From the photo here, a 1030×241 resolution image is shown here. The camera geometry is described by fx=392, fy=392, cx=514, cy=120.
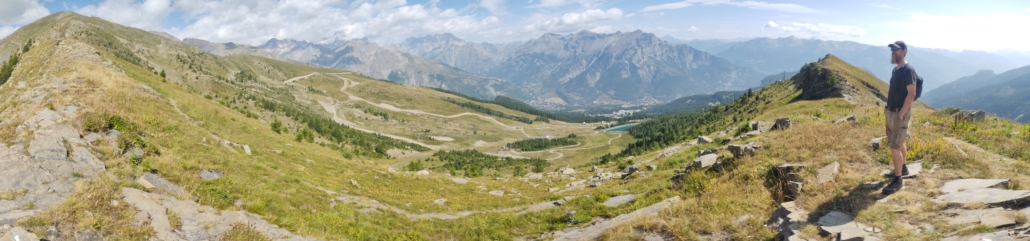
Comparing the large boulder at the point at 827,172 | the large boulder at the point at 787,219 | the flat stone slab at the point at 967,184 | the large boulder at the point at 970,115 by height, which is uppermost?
the large boulder at the point at 970,115

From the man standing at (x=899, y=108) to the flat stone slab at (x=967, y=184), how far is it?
93cm

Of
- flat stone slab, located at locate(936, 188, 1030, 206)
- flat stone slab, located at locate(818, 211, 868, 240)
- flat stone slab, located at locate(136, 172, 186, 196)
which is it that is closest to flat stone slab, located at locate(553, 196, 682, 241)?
flat stone slab, located at locate(818, 211, 868, 240)

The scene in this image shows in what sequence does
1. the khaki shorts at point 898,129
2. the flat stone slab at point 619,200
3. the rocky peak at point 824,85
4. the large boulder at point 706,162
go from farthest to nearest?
the rocky peak at point 824,85 → the large boulder at point 706,162 → the flat stone slab at point 619,200 → the khaki shorts at point 898,129

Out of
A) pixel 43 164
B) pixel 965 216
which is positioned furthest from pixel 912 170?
pixel 43 164

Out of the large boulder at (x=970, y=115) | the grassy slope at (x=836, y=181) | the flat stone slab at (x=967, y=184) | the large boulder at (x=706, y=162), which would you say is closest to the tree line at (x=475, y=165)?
the large boulder at (x=706, y=162)

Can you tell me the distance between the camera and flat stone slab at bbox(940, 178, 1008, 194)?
408 inches

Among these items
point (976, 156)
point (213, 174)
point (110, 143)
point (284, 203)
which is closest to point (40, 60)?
point (110, 143)

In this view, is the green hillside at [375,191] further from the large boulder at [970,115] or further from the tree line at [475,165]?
the tree line at [475,165]

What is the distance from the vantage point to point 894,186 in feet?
37.1

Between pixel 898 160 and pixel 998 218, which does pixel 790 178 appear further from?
pixel 998 218

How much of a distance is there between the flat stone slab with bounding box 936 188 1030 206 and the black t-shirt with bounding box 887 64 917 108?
9.62ft

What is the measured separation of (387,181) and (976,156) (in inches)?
1212

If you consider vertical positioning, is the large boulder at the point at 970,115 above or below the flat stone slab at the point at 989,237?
above

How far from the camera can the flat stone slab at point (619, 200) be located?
19483 mm
